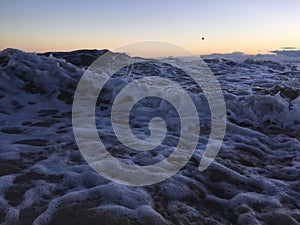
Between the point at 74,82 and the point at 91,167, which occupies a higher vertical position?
the point at 74,82

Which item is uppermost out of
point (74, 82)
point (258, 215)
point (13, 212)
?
point (74, 82)

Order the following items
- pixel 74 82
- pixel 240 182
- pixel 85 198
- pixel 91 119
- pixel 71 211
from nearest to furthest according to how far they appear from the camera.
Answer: pixel 71 211 → pixel 85 198 → pixel 240 182 → pixel 91 119 → pixel 74 82

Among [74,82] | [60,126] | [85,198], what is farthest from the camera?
[74,82]

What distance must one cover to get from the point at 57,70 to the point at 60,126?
8.41 ft

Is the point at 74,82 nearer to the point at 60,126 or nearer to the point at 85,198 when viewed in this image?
the point at 60,126

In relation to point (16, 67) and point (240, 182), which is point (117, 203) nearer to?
point (240, 182)

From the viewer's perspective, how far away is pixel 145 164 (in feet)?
11.1

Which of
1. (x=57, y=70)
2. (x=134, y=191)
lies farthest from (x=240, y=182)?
(x=57, y=70)

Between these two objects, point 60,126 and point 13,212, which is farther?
point 60,126

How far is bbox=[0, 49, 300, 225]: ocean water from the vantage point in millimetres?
2492

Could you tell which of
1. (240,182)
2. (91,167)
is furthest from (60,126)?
(240,182)

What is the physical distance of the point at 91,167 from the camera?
3.23 metres

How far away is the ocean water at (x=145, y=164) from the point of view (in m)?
2.49

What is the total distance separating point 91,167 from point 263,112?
337 centimetres
